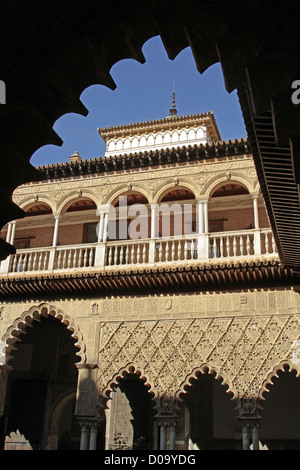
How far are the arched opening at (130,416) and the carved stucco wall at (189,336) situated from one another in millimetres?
2330

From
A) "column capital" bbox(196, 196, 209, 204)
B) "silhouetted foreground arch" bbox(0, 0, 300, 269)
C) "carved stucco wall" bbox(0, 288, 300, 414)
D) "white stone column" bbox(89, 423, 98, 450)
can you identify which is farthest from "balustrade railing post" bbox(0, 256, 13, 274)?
"silhouetted foreground arch" bbox(0, 0, 300, 269)

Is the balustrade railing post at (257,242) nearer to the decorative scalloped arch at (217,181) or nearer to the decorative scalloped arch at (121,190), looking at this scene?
the decorative scalloped arch at (217,181)

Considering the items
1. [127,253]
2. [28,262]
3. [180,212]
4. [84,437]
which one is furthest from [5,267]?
[180,212]

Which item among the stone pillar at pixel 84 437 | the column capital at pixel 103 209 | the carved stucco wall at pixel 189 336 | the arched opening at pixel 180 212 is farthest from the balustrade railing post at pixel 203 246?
the stone pillar at pixel 84 437

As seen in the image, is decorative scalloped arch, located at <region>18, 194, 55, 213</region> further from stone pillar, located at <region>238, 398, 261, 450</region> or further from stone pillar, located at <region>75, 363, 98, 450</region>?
stone pillar, located at <region>238, 398, 261, 450</region>

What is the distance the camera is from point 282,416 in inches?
475

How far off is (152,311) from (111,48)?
28.9 ft

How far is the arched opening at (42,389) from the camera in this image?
13414 mm

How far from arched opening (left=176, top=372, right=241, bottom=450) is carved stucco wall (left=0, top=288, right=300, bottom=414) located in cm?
217

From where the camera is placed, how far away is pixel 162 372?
10516 millimetres

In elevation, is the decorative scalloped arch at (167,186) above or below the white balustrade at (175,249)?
above

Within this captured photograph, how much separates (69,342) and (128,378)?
185 centimetres

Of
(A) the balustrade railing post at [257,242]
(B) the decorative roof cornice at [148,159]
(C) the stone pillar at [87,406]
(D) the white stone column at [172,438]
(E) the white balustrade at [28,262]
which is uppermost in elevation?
(B) the decorative roof cornice at [148,159]
